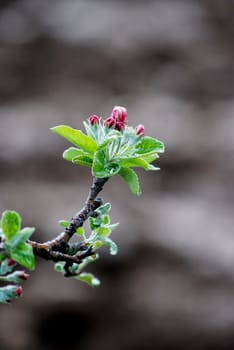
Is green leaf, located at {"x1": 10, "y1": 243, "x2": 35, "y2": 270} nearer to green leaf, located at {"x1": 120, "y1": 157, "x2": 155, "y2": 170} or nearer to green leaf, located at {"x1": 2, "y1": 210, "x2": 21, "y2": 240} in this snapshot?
green leaf, located at {"x1": 2, "y1": 210, "x2": 21, "y2": 240}

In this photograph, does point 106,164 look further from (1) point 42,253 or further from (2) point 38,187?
(2) point 38,187

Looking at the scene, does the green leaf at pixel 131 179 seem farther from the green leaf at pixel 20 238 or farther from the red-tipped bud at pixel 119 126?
the green leaf at pixel 20 238

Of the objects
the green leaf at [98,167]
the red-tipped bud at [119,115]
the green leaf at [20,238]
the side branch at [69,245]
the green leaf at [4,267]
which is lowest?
the green leaf at [4,267]

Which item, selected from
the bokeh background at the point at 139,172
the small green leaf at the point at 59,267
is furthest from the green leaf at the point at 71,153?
the bokeh background at the point at 139,172

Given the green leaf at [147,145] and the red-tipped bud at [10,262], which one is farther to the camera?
the green leaf at [147,145]

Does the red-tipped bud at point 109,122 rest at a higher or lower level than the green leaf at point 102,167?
higher
